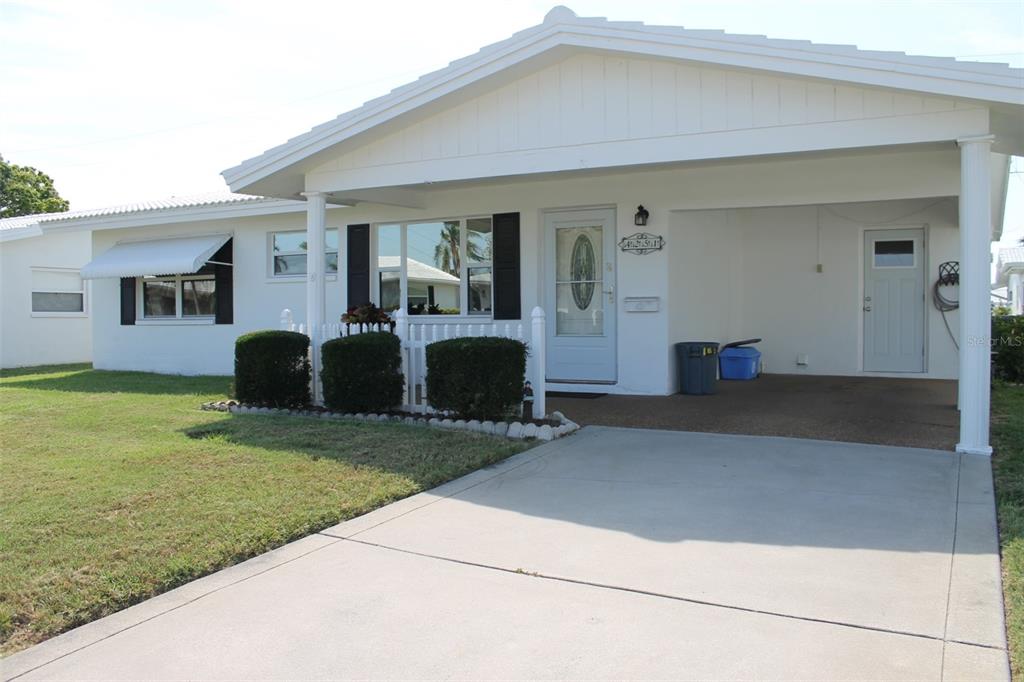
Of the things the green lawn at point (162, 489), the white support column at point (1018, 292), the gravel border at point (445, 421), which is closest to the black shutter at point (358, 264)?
the gravel border at point (445, 421)

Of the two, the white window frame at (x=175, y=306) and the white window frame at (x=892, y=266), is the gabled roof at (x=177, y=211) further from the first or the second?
the white window frame at (x=892, y=266)

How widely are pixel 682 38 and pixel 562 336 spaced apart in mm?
4765

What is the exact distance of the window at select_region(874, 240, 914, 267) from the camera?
12477mm

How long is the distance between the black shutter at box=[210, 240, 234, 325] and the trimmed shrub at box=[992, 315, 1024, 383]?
12423 millimetres

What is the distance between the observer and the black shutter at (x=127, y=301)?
1501cm

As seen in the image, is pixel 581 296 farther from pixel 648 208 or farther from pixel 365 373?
pixel 365 373

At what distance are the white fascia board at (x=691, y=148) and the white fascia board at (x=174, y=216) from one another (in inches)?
150

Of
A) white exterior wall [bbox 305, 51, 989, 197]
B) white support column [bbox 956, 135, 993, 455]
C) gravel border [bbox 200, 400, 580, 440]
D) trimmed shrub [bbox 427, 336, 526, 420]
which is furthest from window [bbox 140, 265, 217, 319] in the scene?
white support column [bbox 956, 135, 993, 455]

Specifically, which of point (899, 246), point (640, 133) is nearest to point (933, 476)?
point (640, 133)

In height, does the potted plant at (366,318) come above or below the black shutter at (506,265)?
below

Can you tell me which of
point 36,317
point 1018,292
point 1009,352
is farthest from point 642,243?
point 1018,292

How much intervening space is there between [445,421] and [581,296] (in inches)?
137

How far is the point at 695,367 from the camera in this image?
10391 mm

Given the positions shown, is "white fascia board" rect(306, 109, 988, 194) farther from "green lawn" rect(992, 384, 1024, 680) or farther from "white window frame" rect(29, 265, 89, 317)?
"white window frame" rect(29, 265, 89, 317)
